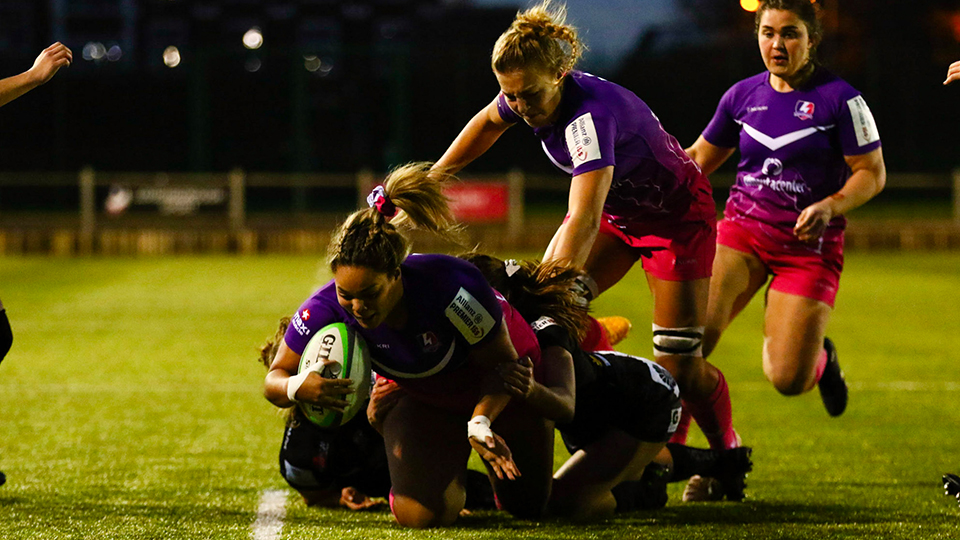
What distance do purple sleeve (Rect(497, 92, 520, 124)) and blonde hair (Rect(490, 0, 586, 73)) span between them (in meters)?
0.37

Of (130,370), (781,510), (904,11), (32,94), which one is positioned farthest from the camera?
(904,11)

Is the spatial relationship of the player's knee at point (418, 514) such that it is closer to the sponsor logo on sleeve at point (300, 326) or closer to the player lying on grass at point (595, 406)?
the player lying on grass at point (595, 406)

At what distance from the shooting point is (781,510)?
15.5 feet

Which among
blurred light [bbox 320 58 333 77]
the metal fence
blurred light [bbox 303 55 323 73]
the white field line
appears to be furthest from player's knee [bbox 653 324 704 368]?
blurred light [bbox 320 58 333 77]

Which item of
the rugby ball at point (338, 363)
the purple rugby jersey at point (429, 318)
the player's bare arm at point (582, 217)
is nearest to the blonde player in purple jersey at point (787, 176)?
the player's bare arm at point (582, 217)

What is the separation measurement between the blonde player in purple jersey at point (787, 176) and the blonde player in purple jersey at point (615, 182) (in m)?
0.36

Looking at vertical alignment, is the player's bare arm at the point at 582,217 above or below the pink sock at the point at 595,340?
above

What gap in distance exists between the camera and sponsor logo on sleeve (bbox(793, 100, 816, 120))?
5581mm

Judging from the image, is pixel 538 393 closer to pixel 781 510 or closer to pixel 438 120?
pixel 781 510

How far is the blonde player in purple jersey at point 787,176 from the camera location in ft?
18.0

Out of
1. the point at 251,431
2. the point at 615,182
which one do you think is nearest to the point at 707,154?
the point at 615,182

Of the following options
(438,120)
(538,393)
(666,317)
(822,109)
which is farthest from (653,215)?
(438,120)

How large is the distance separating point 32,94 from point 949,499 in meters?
26.6

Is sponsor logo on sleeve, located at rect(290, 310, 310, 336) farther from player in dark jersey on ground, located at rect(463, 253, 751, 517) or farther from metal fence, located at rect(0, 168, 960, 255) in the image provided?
metal fence, located at rect(0, 168, 960, 255)
